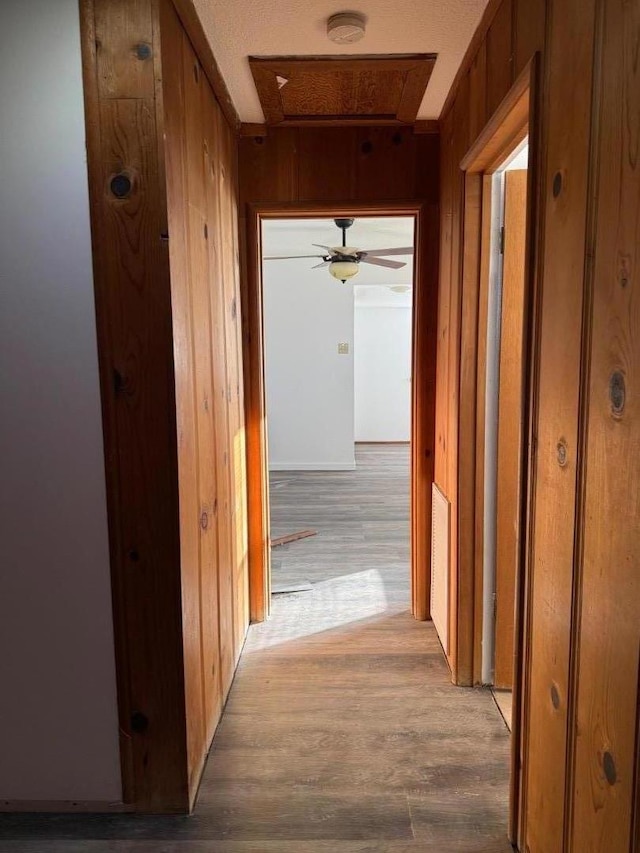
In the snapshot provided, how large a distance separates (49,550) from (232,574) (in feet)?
3.37

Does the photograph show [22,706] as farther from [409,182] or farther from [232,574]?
[409,182]

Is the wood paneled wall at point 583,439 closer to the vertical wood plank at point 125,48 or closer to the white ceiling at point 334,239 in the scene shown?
the vertical wood plank at point 125,48

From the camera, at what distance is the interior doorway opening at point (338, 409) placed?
12.3 feet

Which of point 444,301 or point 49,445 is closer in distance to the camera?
point 49,445

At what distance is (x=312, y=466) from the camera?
6.79 m

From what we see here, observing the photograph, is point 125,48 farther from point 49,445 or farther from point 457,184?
point 457,184

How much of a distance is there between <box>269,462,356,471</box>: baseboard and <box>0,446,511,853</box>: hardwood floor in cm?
339

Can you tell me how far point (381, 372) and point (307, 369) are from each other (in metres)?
2.53

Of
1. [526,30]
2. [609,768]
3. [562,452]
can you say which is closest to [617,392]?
[562,452]

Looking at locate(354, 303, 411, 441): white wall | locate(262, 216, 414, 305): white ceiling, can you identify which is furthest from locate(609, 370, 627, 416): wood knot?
locate(354, 303, 411, 441): white wall

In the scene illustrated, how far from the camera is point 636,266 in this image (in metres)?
0.97

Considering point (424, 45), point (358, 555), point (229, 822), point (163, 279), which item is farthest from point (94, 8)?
point (358, 555)

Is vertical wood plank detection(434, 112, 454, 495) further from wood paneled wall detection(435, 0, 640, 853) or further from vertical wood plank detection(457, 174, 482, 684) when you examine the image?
wood paneled wall detection(435, 0, 640, 853)

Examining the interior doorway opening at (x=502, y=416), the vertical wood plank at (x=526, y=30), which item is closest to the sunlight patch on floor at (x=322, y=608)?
the interior doorway opening at (x=502, y=416)
